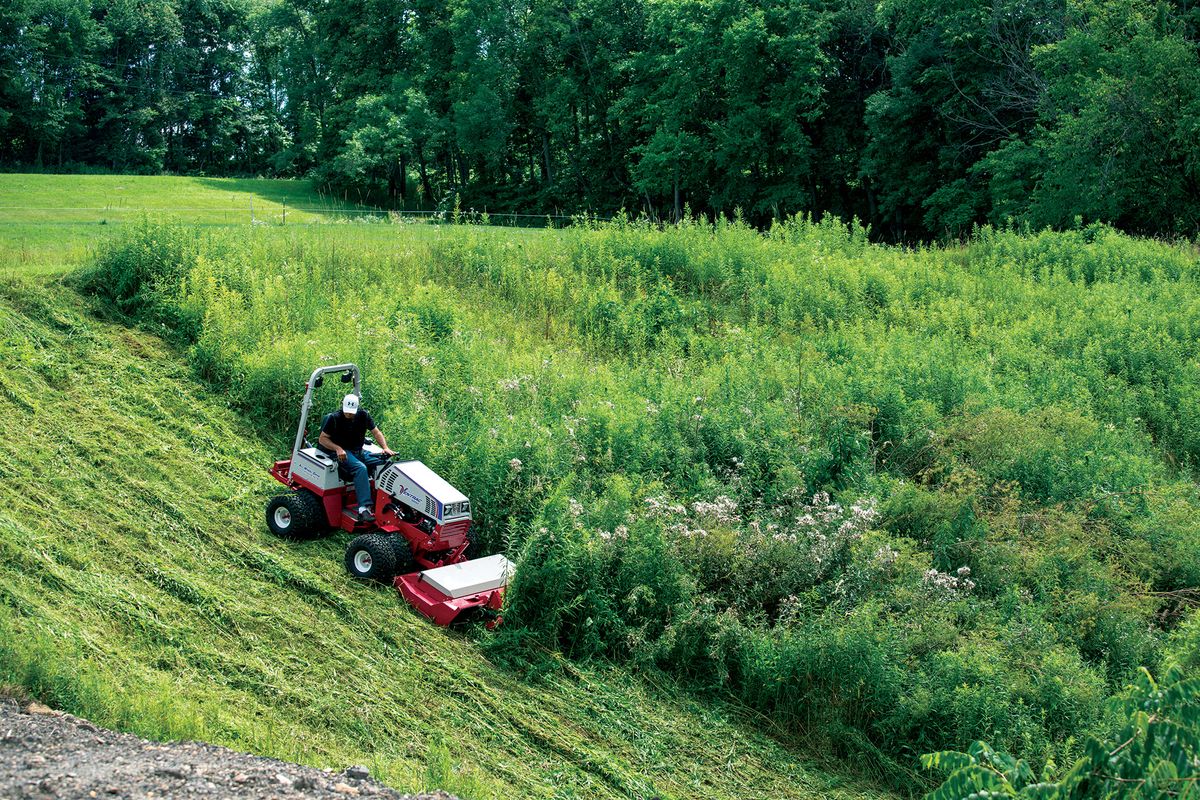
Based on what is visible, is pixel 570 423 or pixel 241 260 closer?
pixel 570 423

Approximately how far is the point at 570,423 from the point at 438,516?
9.27ft

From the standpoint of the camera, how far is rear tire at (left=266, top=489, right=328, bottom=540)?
1003 cm

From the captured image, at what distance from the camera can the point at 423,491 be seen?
9461 millimetres

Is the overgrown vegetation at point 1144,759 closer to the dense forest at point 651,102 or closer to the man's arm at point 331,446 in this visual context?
the man's arm at point 331,446

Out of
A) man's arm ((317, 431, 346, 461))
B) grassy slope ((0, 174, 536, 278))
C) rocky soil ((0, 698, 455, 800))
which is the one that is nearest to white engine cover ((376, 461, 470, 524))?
man's arm ((317, 431, 346, 461))

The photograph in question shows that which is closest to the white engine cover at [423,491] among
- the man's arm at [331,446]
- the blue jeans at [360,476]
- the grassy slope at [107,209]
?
the blue jeans at [360,476]

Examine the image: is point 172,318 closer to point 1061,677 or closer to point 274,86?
point 1061,677

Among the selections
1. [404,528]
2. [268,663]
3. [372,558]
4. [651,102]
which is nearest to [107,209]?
[404,528]

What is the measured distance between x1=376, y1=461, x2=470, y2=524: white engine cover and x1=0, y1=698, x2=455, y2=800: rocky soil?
12.2ft

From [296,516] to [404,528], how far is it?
124cm

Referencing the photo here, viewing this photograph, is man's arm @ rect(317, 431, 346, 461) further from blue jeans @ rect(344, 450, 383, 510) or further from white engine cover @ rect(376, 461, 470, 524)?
white engine cover @ rect(376, 461, 470, 524)

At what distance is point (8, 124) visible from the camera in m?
53.0

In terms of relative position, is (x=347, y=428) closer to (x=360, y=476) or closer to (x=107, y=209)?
(x=360, y=476)

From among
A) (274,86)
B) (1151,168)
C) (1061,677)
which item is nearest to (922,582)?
(1061,677)
